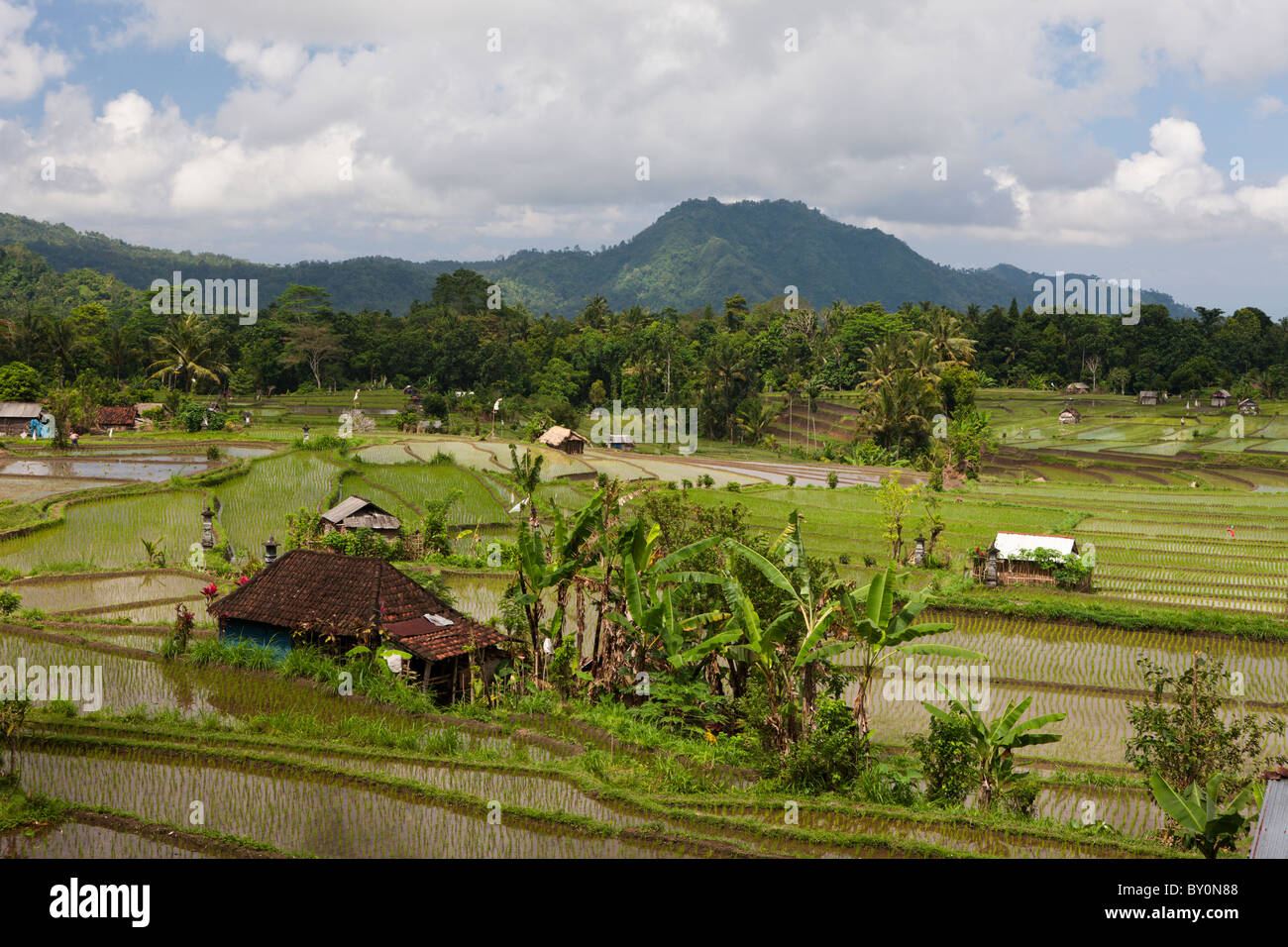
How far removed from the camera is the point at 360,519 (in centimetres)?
2150

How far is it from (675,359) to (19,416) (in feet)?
122

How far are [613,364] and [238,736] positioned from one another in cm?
5655

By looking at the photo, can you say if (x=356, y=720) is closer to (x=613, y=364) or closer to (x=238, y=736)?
(x=238, y=736)

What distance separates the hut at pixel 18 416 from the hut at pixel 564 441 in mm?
22169

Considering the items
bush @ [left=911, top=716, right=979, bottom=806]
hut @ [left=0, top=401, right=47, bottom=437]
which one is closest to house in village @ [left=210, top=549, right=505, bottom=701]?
bush @ [left=911, top=716, right=979, bottom=806]

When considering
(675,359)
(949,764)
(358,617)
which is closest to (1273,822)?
(949,764)

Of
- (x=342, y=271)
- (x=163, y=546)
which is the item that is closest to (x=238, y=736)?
(x=163, y=546)

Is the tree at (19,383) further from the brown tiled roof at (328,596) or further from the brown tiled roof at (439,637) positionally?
the brown tiled roof at (439,637)

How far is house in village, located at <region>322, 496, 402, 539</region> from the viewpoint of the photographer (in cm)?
2114

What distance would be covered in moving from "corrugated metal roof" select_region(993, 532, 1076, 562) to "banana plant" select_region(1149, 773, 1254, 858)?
11861 millimetres

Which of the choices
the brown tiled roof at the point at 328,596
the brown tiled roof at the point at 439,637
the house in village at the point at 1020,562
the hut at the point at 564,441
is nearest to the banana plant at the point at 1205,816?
the brown tiled roof at the point at 439,637

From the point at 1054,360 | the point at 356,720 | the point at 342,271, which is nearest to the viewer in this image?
the point at 356,720

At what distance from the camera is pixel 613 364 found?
65.6 metres

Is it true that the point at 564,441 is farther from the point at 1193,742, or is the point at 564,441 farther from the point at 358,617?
the point at 1193,742
